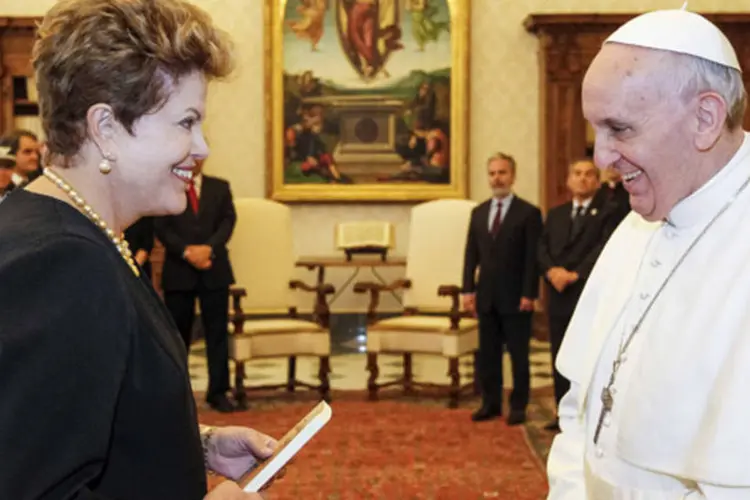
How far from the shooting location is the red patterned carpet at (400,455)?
529 centimetres

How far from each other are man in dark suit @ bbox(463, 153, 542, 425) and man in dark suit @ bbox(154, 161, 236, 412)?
1.84 m

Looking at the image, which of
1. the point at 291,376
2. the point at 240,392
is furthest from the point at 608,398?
the point at 291,376

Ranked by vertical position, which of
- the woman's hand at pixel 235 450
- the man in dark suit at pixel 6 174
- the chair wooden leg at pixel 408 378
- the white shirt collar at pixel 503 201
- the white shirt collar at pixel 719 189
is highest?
the white shirt collar at pixel 719 189

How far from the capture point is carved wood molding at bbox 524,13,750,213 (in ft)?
33.1

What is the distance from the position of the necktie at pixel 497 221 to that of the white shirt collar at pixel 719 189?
4955 millimetres

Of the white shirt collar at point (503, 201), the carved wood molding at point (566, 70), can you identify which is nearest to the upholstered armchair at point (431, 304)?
the white shirt collar at point (503, 201)

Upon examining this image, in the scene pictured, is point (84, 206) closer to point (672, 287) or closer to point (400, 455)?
point (672, 287)

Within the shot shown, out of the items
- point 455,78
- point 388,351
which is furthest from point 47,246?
point 455,78

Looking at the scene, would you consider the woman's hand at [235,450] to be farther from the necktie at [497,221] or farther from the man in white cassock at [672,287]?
the necktie at [497,221]

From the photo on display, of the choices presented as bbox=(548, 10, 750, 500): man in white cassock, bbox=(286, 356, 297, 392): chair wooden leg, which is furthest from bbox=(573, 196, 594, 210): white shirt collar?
bbox=(548, 10, 750, 500): man in white cassock

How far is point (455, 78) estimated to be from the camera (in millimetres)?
10562

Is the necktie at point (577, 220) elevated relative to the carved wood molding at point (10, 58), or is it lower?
lower

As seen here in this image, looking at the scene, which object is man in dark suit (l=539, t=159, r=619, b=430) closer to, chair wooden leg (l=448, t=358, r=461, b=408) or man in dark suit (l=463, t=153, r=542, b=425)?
man in dark suit (l=463, t=153, r=542, b=425)

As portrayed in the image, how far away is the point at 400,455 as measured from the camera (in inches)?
237
